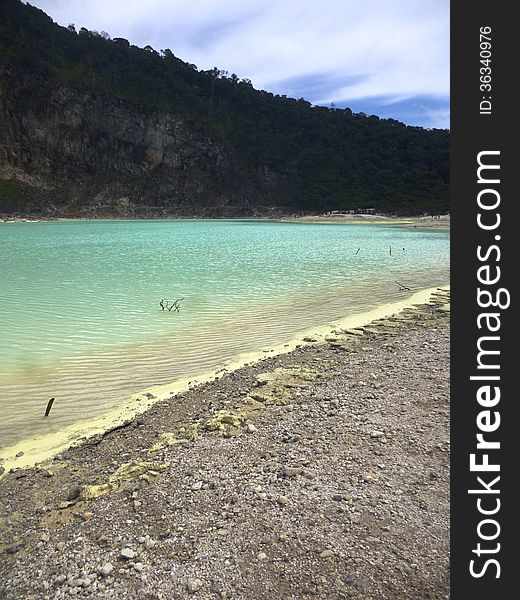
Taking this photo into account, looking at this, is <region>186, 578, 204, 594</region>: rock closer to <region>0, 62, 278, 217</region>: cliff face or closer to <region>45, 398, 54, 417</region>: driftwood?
<region>45, 398, 54, 417</region>: driftwood

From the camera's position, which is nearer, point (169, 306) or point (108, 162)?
point (169, 306)

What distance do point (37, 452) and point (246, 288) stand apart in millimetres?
10175

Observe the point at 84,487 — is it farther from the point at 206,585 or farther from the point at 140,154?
the point at 140,154

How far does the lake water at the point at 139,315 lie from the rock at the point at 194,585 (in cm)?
347

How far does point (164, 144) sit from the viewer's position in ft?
342

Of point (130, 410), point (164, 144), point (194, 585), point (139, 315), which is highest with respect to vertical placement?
point (164, 144)

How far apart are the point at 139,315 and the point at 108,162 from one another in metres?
97.3

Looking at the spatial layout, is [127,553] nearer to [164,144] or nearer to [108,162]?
[108,162]

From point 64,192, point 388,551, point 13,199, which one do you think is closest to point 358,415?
point 388,551

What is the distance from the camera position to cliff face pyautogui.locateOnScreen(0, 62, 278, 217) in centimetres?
8606

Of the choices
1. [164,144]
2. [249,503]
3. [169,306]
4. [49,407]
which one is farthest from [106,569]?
[164,144]

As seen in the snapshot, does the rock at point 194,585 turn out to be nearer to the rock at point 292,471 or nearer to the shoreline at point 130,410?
the rock at point 292,471

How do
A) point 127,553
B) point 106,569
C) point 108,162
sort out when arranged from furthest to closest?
point 108,162
point 127,553
point 106,569

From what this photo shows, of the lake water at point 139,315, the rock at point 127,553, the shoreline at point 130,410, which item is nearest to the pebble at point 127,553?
→ the rock at point 127,553
